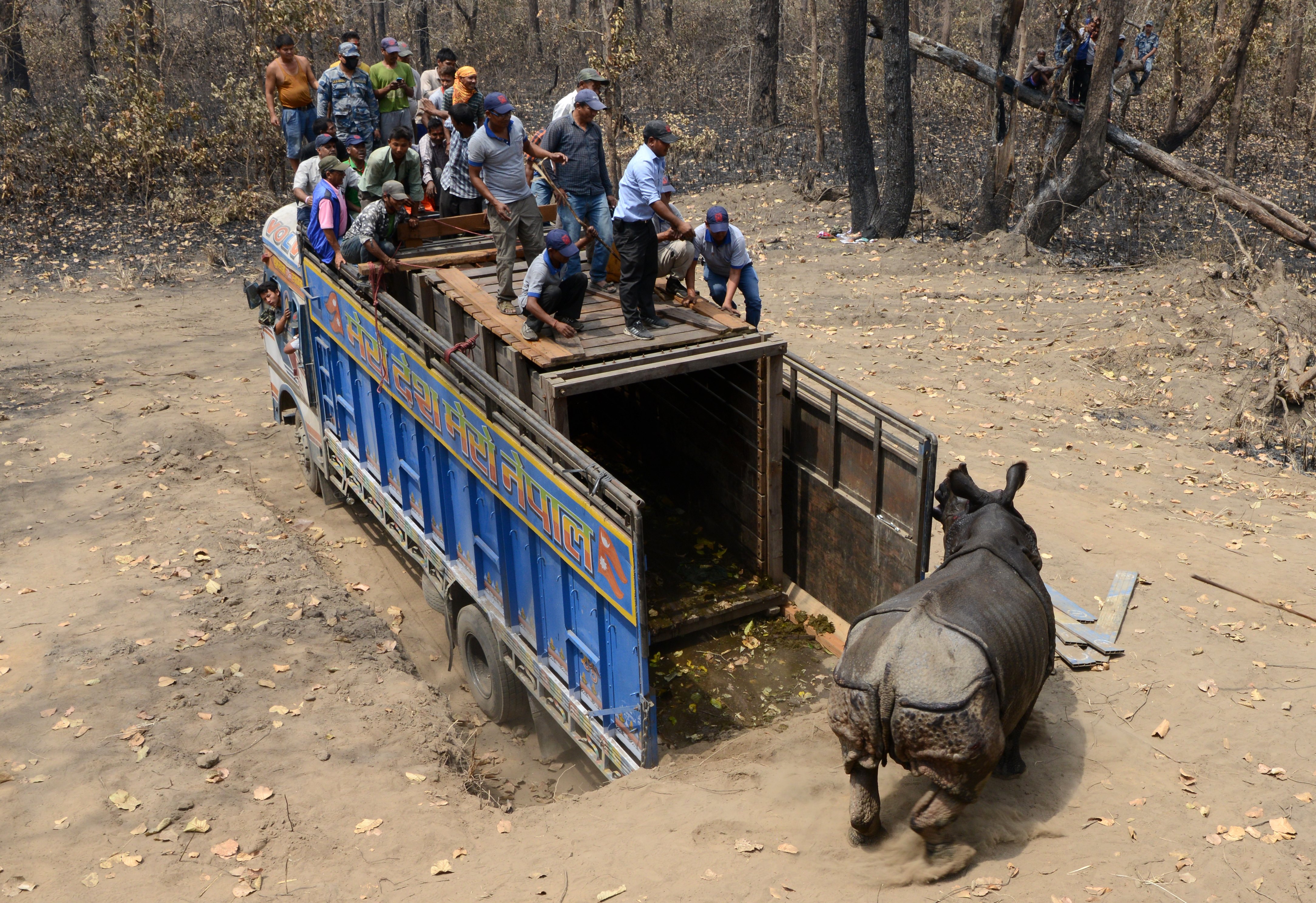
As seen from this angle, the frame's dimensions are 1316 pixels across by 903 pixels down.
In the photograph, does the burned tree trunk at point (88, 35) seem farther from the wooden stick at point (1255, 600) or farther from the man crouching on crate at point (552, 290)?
the wooden stick at point (1255, 600)

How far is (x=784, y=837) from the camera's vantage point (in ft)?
18.9

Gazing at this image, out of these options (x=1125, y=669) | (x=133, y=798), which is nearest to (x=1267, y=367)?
(x=1125, y=669)

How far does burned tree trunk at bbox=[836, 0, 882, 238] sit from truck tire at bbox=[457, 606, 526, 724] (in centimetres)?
1219

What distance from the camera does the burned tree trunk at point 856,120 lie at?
56.6 ft

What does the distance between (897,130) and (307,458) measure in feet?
36.1

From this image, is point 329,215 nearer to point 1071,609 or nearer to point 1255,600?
point 1071,609

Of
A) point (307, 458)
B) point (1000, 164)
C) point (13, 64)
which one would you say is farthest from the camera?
point (13, 64)

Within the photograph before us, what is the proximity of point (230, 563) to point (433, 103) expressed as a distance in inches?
205

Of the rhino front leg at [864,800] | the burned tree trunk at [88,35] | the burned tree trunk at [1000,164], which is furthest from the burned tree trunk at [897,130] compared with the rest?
the burned tree trunk at [88,35]

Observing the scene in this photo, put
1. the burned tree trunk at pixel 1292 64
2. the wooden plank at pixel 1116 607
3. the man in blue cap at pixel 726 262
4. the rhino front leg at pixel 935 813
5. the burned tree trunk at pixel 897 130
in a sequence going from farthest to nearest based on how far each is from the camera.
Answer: the burned tree trunk at pixel 1292 64
the burned tree trunk at pixel 897 130
the man in blue cap at pixel 726 262
the wooden plank at pixel 1116 607
the rhino front leg at pixel 935 813

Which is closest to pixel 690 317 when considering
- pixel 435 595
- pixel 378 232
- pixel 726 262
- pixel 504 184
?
pixel 726 262

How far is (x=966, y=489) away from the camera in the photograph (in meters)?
6.72

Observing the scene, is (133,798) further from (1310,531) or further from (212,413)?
(1310,531)

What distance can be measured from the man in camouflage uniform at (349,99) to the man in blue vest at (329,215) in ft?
7.39
